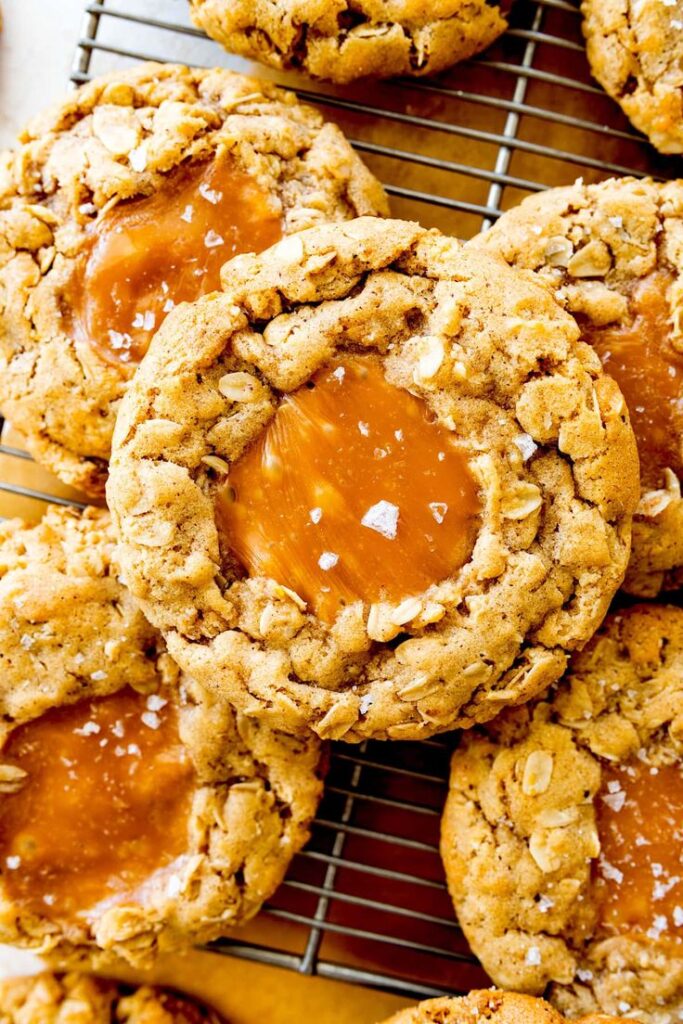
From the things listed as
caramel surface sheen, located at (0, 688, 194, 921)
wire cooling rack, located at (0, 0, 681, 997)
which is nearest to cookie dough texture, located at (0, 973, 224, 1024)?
wire cooling rack, located at (0, 0, 681, 997)

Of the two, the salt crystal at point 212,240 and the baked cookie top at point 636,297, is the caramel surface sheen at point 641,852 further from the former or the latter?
the salt crystal at point 212,240

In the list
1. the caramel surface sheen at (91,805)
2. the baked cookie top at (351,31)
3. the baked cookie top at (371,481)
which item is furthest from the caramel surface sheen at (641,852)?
the baked cookie top at (351,31)

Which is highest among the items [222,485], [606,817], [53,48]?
[53,48]

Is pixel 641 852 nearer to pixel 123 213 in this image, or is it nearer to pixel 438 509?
pixel 438 509

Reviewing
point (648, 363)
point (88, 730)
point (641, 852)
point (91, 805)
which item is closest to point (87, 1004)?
point (91, 805)

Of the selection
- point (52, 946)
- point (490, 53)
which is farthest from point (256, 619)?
point (490, 53)

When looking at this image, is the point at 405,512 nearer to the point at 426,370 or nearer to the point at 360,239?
the point at 426,370

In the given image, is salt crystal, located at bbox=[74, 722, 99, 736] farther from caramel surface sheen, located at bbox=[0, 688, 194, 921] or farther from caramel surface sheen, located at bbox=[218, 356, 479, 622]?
caramel surface sheen, located at bbox=[218, 356, 479, 622]

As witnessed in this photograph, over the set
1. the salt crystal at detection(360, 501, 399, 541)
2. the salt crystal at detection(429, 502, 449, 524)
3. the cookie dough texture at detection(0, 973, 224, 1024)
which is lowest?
the cookie dough texture at detection(0, 973, 224, 1024)
